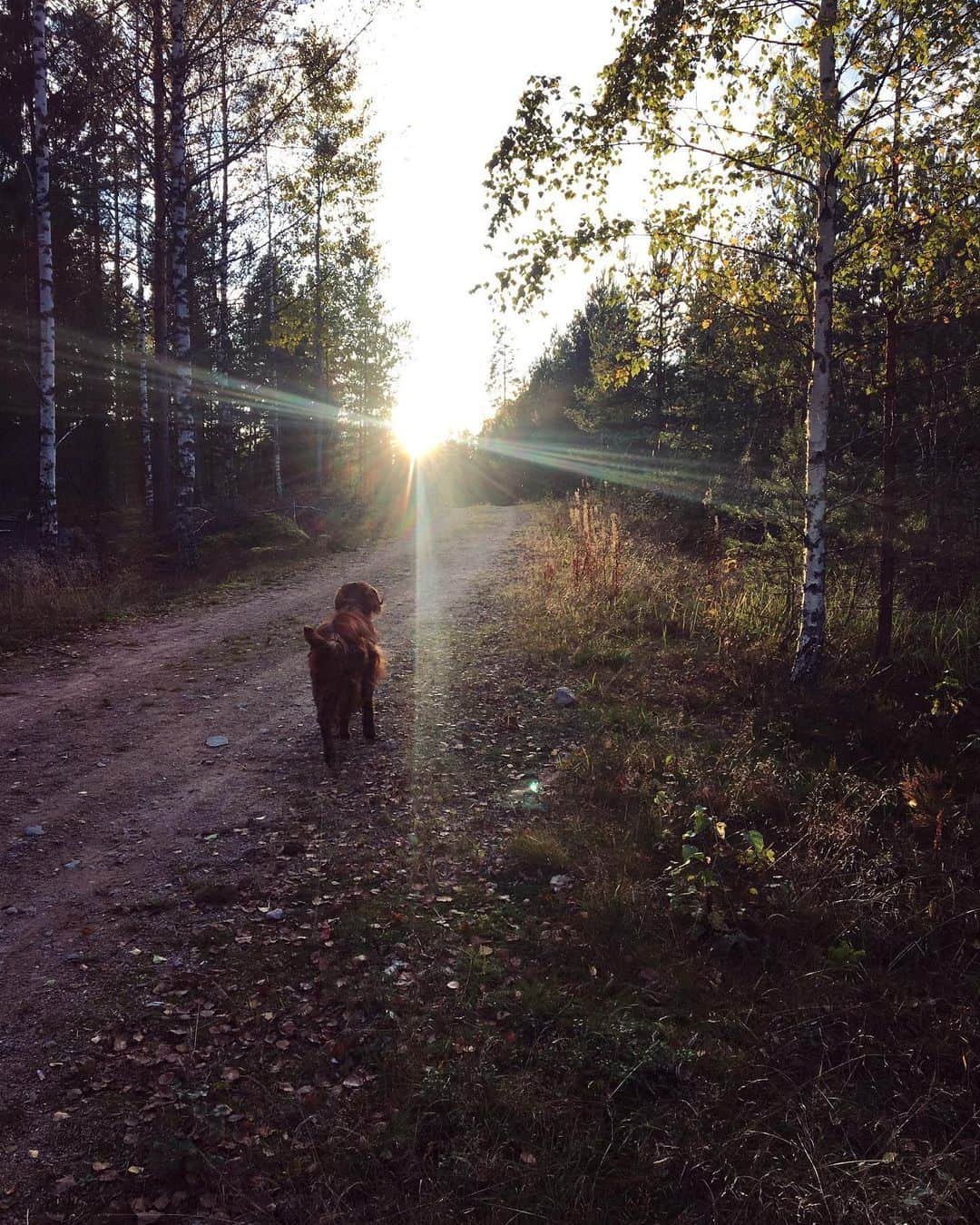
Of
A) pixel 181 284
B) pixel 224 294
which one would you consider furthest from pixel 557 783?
pixel 224 294

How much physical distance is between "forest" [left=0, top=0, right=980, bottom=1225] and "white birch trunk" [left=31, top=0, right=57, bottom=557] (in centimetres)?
8

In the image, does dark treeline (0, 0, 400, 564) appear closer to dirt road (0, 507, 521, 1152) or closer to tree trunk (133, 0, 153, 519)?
tree trunk (133, 0, 153, 519)

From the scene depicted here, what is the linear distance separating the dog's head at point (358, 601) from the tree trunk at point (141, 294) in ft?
39.5

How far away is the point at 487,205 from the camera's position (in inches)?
263

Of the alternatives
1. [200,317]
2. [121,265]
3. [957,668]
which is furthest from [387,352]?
[957,668]

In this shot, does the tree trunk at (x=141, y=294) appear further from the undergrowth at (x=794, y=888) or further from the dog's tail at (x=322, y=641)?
the undergrowth at (x=794, y=888)

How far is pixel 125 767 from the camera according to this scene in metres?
5.61

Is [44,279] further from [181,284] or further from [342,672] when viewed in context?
[342,672]

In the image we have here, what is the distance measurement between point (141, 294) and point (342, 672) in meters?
18.5

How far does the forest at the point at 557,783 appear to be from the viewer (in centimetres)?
262

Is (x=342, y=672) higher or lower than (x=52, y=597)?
lower

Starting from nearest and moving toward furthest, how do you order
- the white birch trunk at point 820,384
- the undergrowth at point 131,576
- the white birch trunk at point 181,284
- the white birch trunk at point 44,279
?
the white birch trunk at point 820,384 → the undergrowth at point 131,576 → the white birch trunk at point 44,279 → the white birch trunk at point 181,284

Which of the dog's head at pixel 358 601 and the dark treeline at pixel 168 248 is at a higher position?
the dark treeline at pixel 168 248

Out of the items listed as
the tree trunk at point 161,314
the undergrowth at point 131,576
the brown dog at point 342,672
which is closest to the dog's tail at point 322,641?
the brown dog at point 342,672
